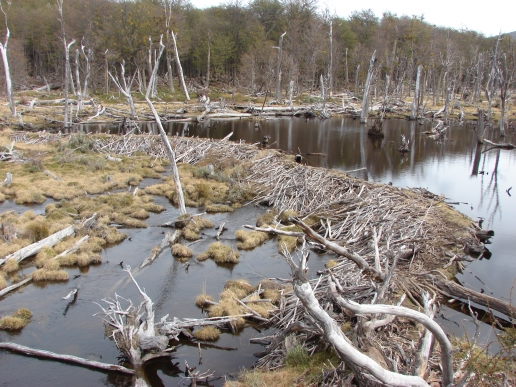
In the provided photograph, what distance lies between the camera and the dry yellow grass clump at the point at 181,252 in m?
15.2

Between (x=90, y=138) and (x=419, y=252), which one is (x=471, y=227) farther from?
(x=90, y=138)

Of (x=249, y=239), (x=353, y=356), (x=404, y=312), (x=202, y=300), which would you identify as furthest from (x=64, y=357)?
(x=249, y=239)

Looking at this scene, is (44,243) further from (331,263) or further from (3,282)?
(331,263)

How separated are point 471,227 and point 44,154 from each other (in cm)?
2504

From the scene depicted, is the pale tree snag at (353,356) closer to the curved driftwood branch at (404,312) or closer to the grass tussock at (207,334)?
the curved driftwood branch at (404,312)

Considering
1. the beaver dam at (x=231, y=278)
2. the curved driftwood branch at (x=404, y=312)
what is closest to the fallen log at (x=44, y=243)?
the beaver dam at (x=231, y=278)

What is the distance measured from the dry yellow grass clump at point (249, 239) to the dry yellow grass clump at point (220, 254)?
0.82 m

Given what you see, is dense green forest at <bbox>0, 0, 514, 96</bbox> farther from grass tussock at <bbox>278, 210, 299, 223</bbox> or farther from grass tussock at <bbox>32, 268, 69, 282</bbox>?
grass tussock at <bbox>32, 268, 69, 282</bbox>

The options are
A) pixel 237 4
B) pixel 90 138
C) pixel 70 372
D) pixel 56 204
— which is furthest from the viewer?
pixel 237 4

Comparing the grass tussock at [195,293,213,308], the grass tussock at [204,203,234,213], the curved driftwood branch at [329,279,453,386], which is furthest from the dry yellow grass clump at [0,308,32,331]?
the grass tussock at [204,203,234,213]

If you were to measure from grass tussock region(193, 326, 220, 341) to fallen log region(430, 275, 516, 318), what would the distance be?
21.8 ft

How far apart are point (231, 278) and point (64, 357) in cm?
562

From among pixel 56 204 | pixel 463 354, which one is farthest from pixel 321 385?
pixel 56 204

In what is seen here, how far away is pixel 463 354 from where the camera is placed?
7648 millimetres
